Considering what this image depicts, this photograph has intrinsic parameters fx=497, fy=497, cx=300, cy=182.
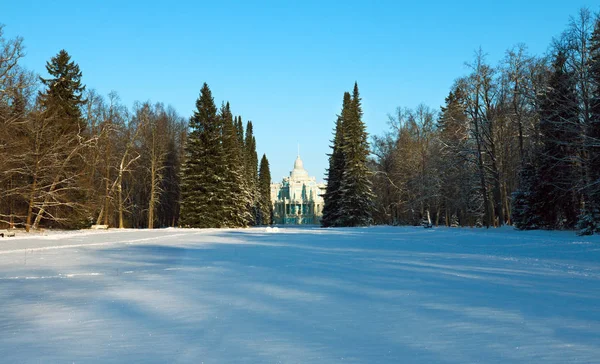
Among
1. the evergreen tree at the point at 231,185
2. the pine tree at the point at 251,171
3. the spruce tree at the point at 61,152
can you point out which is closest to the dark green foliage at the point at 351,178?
the evergreen tree at the point at 231,185

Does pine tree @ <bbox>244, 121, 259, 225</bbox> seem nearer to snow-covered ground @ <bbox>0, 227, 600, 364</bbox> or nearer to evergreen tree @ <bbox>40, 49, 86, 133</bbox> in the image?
evergreen tree @ <bbox>40, 49, 86, 133</bbox>

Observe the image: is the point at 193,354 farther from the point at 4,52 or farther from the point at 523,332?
the point at 4,52

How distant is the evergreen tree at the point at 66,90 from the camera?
37469mm

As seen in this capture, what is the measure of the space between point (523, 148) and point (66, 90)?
1375 inches

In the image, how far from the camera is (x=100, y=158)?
4397 centimetres

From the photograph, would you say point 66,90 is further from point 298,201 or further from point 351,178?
point 298,201

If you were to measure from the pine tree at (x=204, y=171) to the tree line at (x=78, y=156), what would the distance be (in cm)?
12

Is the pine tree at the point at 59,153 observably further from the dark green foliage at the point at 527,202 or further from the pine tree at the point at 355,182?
the dark green foliage at the point at 527,202

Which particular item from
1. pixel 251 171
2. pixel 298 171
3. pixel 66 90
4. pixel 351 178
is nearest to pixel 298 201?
pixel 298 171

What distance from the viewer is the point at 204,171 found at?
45.7 m

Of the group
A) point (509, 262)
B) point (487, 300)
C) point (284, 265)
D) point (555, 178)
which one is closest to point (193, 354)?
point (487, 300)

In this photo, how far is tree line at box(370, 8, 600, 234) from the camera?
23.5 meters

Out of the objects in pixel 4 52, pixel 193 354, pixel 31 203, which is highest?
pixel 4 52

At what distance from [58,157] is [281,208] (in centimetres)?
9179
